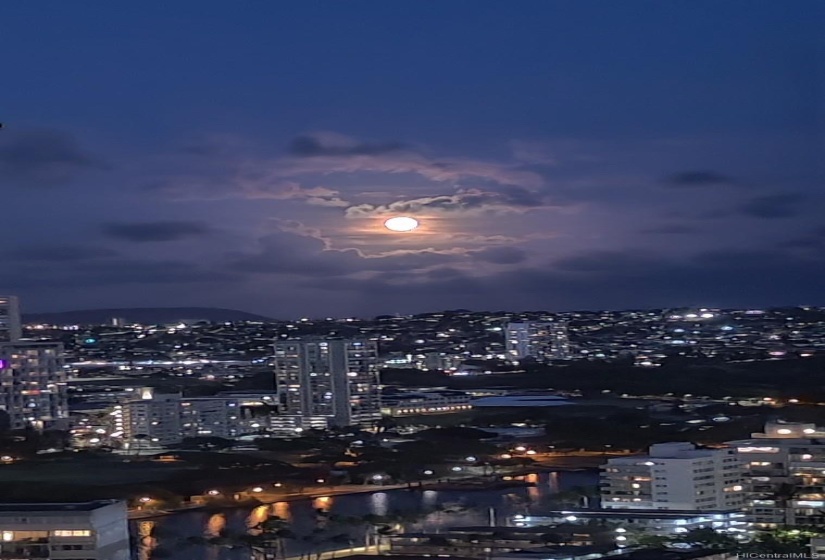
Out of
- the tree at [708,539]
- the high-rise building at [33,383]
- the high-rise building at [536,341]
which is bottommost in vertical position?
the tree at [708,539]

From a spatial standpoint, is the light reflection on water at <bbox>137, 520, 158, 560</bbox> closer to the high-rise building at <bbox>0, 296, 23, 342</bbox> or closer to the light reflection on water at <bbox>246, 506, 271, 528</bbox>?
the light reflection on water at <bbox>246, 506, 271, 528</bbox>

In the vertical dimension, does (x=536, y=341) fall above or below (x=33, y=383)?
above

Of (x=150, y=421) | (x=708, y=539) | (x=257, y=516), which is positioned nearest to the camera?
(x=708, y=539)

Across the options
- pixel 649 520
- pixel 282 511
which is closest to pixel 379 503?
pixel 282 511

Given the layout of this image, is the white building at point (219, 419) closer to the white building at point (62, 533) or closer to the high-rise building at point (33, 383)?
the high-rise building at point (33, 383)

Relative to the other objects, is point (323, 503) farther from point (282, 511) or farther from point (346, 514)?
point (346, 514)

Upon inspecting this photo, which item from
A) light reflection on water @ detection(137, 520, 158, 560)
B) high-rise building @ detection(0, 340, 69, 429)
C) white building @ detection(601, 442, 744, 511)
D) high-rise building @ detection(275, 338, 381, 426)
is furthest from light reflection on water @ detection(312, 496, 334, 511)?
high-rise building @ detection(275, 338, 381, 426)

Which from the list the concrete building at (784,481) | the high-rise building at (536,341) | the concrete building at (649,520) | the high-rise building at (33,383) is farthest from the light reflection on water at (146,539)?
the high-rise building at (536,341)
